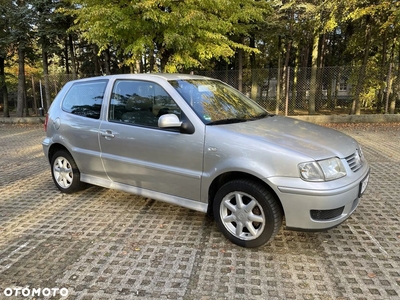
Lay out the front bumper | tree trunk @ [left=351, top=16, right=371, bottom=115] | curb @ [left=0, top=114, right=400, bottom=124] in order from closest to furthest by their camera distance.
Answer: the front bumper → curb @ [left=0, top=114, right=400, bottom=124] → tree trunk @ [left=351, top=16, right=371, bottom=115]

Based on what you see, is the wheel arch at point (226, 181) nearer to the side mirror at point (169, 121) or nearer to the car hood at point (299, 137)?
the car hood at point (299, 137)

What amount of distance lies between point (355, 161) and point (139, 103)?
8.16 feet

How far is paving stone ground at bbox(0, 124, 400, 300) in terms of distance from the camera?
2594 mm

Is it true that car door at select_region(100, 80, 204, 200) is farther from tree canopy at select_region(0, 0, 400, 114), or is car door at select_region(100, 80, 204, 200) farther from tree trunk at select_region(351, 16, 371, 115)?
tree trunk at select_region(351, 16, 371, 115)

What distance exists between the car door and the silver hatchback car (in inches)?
0.5

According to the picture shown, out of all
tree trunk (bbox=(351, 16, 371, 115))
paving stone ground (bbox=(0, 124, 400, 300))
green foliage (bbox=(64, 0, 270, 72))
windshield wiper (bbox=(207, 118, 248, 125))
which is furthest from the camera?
tree trunk (bbox=(351, 16, 371, 115))

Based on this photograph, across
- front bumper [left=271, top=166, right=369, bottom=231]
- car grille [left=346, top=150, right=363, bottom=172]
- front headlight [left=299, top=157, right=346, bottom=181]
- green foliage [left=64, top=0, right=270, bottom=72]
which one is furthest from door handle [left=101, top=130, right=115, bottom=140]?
green foliage [left=64, top=0, right=270, bottom=72]

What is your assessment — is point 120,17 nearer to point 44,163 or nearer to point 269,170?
point 44,163

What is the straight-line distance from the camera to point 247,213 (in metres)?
3.08

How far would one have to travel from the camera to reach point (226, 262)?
296 centimetres

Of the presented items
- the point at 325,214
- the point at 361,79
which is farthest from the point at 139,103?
the point at 361,79

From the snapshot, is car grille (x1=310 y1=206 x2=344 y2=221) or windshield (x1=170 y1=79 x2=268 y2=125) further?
windshield (x1=170 y1=79 x2=268 y2=125)

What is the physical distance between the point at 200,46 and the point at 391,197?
727cm

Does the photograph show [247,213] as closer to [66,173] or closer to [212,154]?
[212,154]
